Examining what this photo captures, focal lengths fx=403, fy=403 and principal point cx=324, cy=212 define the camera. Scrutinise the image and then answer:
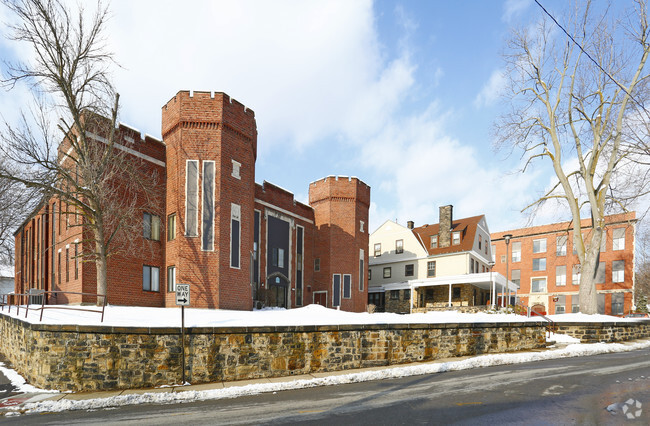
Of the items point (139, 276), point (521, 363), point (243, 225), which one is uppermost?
point (243, 225)

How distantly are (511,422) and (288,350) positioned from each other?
651 cm

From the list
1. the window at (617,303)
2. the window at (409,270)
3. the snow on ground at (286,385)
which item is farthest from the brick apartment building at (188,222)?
the window at (617,303)

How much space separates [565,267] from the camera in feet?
164

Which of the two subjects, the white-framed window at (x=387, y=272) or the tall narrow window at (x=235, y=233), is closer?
the tall narrow window at (x=235, y=233)

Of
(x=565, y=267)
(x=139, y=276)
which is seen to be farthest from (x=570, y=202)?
(x=565, y=267)

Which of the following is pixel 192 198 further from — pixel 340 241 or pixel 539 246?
pixel 539 246

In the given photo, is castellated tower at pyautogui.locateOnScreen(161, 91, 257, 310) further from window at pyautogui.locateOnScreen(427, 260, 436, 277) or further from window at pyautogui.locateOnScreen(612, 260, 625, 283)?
window at pyautogui.locateOnScreen(612, 260, 625, 283)

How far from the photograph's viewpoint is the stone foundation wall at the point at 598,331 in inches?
701

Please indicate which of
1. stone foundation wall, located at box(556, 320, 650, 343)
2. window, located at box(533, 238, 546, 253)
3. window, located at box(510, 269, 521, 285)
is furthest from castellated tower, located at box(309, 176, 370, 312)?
window, located at box(533, 238, 546, 253)

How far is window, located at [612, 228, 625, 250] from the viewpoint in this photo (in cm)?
4566

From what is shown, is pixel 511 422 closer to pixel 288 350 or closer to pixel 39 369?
pixel 288 350

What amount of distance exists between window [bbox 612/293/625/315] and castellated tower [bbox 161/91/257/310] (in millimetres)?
43641

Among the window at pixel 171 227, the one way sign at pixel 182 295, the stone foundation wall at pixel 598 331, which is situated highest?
the window at pixel 171 227

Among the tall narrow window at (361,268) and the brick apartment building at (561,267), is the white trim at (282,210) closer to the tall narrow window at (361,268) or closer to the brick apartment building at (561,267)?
the tall narrow window at (361,268)
